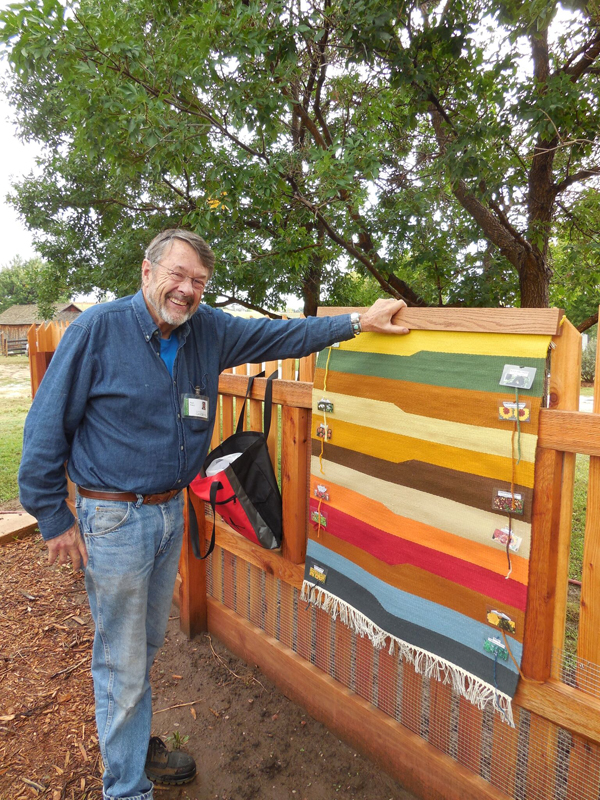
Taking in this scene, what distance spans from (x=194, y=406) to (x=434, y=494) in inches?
38.2

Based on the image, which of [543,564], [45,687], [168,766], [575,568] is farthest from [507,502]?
[575,568]

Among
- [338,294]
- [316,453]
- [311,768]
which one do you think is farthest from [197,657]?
[338,294]

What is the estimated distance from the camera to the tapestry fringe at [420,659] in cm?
167

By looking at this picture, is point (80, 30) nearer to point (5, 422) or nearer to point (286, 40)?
point (286, 40)

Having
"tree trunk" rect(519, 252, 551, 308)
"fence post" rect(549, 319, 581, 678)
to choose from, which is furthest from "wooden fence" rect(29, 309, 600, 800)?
"tree trunk" rect(519, 252, 551, 308)

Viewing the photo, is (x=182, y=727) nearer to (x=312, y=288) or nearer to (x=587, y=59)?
(x=587, y=59)

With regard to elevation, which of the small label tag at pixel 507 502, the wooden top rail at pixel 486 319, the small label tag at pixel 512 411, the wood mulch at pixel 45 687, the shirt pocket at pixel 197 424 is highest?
the wooden top rail at pixel 486 319

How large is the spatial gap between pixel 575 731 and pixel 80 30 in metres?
5.02

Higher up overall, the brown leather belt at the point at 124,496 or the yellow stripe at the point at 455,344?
the yellow stripe at the point at 455,344

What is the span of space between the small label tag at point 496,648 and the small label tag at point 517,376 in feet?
2.74

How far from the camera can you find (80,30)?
12.2 feet

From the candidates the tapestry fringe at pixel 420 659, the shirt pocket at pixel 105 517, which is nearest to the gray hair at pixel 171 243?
the shirt pocket at pixel 105 517

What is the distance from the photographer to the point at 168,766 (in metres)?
2.21

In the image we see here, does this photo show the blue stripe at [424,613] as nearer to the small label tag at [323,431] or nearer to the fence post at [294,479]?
the fence post at [294,479]
